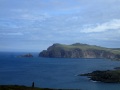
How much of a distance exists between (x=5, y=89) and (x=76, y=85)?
153 ft

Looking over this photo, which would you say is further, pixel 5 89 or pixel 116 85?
pixel 116 85

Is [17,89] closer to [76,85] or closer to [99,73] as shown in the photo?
[76,85]

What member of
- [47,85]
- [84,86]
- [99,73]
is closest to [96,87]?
[84,86]

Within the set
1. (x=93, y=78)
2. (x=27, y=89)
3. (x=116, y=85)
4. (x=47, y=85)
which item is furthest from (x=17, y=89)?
(x=93, y=78)

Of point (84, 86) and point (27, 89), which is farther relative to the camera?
point (84, 86)

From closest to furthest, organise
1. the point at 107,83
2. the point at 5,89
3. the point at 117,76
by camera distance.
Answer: the point at 5,89, the point at 107,83, the point at 117,76

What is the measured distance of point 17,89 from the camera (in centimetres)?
8319

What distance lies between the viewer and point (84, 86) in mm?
117188

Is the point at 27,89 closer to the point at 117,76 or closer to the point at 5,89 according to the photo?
the point at 5,89

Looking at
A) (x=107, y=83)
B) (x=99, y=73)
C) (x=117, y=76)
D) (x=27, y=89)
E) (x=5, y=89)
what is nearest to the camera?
(x=5, y=89)

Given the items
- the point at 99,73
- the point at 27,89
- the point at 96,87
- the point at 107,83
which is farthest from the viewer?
the point at 99,73

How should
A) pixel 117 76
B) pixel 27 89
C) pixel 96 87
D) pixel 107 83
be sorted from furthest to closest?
pixel 117 76, pixel 107 83, pixel 96 87, pixel 27 89

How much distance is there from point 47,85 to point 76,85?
12329 mm

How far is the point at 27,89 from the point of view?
85.1 meters
